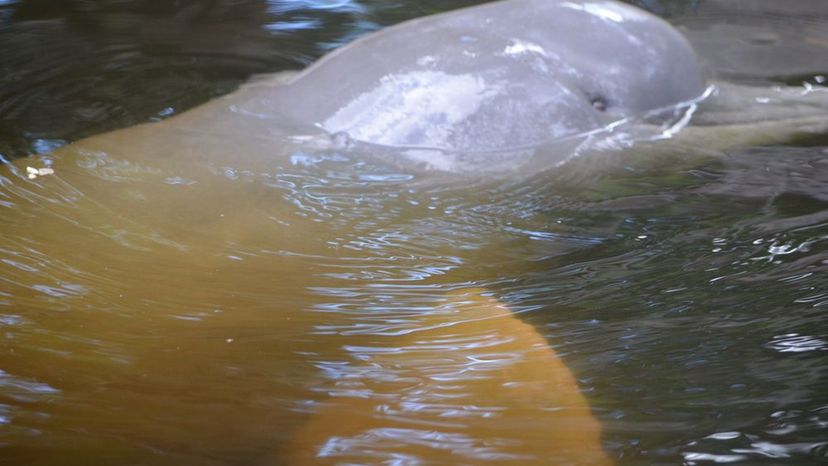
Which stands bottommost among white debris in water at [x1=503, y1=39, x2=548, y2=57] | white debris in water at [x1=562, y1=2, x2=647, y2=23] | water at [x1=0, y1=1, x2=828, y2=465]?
water at [x1=0, y1=1, x2=828, y2=465]

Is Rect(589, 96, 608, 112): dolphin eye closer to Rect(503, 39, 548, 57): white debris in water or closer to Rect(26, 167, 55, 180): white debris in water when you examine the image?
Rect(503, 39, 548, 57): white debris in water

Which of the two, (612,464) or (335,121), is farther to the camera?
(335,121)

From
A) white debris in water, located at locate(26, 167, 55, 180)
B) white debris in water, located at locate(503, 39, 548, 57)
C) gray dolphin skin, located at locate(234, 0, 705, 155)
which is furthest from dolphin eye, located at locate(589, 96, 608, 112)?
white debris in water, located at locate(26, 167, 55, 180)

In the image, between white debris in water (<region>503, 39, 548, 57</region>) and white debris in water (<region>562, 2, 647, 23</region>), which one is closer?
white debris in water (<region>503, 39, 548, 57</region>)

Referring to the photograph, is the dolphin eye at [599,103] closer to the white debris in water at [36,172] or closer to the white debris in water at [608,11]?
the white debris in water at [608,11]

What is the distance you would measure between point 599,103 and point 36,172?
173cm

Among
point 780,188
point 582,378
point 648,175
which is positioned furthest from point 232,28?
point 582,378

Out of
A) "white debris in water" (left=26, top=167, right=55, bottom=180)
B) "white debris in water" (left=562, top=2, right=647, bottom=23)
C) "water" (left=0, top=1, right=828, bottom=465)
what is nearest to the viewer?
"water" (left=0, top=1, right=828, bottom=465)

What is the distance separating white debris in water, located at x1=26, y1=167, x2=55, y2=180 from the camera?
2.69 meters

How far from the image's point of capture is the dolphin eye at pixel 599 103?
3.15 metres

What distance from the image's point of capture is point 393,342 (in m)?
1.89

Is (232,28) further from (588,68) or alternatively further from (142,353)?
(142,353)

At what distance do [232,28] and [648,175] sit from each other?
2.31 metres

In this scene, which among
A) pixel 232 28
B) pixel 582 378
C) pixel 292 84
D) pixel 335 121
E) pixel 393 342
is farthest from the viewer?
pixel 232 28
